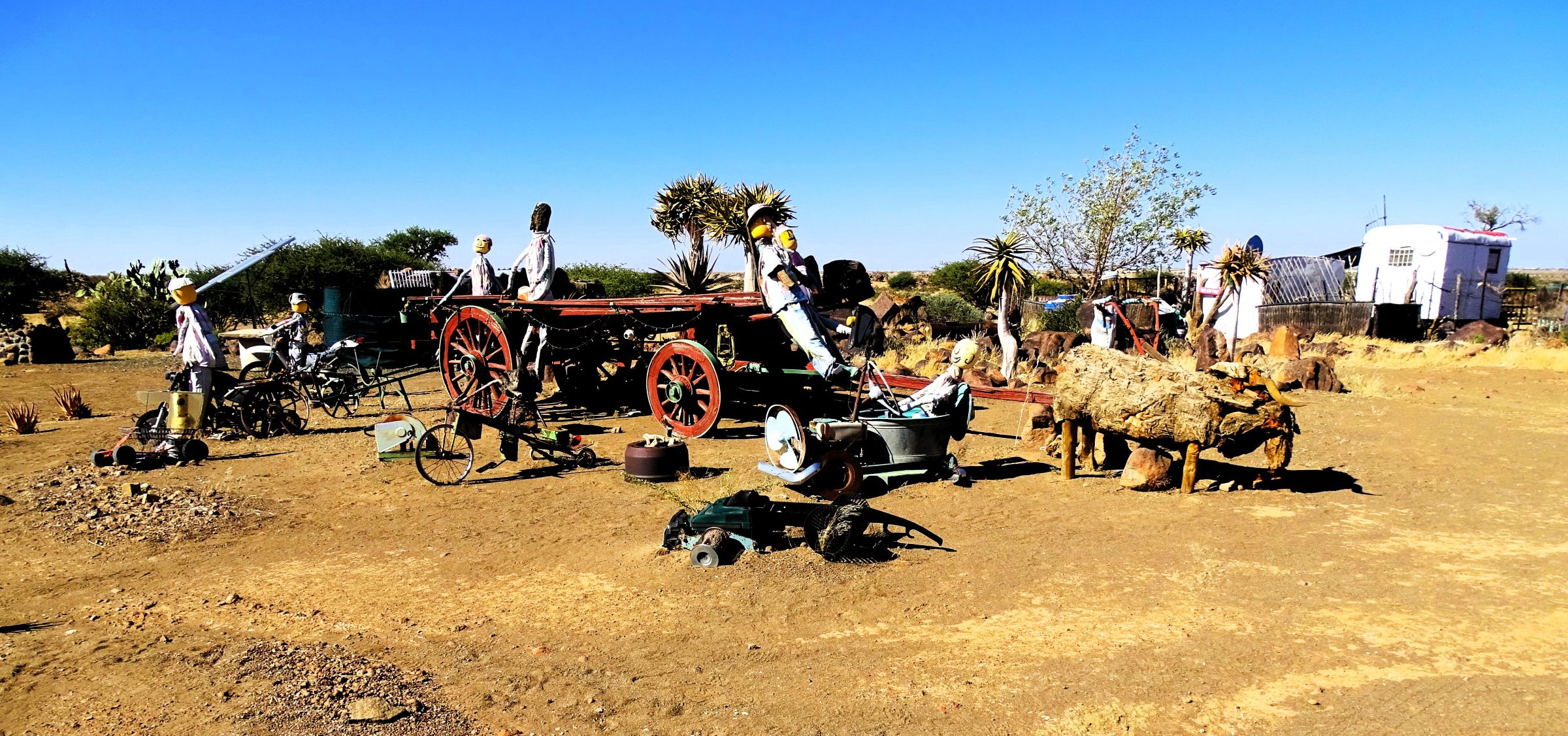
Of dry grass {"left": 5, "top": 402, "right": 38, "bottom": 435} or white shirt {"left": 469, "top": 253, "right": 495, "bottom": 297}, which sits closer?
dry grass {"left": 5, "top": 402, "right": 38, "bottom": 435}

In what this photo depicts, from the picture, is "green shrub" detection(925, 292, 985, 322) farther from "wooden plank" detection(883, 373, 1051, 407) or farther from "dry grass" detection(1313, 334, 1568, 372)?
"wooden plank" detection(883, 373, 1051, 407)

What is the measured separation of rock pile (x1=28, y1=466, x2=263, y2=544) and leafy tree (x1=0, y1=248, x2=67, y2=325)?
2408 cm

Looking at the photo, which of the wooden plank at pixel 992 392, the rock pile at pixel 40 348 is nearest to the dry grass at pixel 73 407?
the rock pile at pixel 40 348

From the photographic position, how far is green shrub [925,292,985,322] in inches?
955

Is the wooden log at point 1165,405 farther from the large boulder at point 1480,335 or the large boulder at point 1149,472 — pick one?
the large boulder at point 1480,335

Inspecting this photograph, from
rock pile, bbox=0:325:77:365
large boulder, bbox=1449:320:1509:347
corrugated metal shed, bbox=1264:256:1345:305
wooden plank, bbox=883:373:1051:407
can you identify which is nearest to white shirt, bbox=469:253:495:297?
wooden plank, bbox=883:373:1051:407

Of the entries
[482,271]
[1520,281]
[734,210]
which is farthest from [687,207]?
[1520,281]

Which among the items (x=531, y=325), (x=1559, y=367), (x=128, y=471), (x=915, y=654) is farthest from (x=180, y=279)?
(x=1559, y=367)

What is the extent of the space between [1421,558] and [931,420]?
10.4 ft

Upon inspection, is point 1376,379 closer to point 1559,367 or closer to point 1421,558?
point 1559,367

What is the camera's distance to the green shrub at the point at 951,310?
2425cm

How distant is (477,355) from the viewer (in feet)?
34.9

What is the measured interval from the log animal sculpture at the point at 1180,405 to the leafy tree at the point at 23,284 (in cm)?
3010

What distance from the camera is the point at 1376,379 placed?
521 inches
